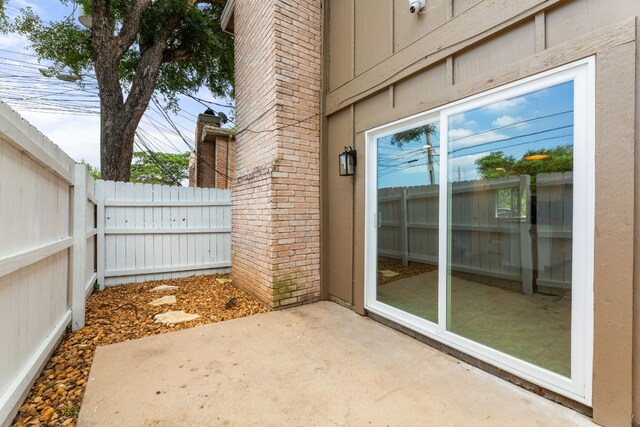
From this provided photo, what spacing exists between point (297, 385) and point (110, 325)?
2.38 metres

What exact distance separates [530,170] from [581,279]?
2.73 ft

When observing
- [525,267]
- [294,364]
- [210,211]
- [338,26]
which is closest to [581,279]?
[525,267]

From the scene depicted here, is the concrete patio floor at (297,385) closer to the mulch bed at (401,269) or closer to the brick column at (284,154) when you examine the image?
the mulch bed at (401,269)

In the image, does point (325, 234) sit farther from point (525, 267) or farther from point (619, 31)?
point (619, 31)

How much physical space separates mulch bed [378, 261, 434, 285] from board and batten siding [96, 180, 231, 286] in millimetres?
3502

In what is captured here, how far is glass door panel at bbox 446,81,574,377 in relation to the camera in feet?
6.48

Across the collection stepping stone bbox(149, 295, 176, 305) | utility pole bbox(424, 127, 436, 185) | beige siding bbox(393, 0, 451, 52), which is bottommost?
stepping stone bbox(149, 295, 176, 305)

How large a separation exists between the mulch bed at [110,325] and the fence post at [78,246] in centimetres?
19

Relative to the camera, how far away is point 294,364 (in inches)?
93.9

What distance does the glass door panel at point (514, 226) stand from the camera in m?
1.98

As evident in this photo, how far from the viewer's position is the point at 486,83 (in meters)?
2.24

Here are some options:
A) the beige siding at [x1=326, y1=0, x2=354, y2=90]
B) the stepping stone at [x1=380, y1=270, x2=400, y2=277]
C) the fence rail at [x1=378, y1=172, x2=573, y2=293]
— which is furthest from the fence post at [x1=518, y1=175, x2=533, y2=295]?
the beige siding at [x1=326, y1=0, x2=354, y2=90]

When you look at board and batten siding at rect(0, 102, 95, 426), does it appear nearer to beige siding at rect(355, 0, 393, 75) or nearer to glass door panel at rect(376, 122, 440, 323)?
glass door panel at rect(376, 122, 440, 323)

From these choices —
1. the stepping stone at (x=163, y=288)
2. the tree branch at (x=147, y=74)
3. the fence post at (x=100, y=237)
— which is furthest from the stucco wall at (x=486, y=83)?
the tree branch at (x=147, y=74)
